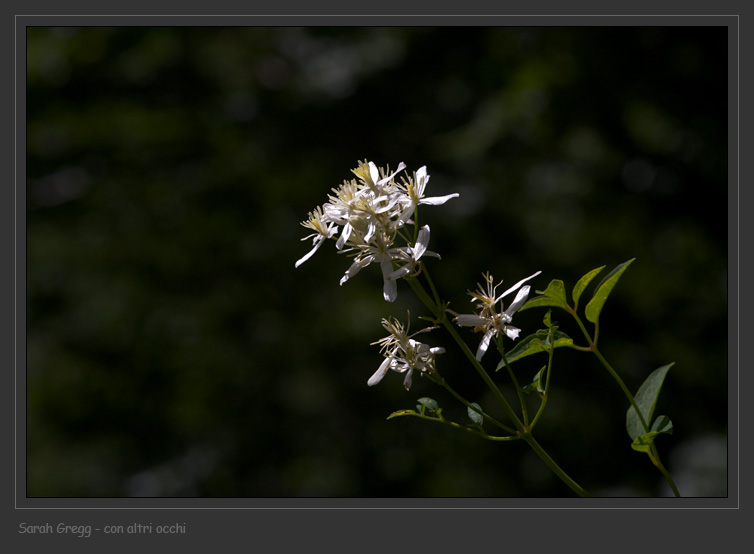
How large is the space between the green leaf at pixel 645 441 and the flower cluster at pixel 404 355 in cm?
36

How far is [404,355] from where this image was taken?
1.47 metres

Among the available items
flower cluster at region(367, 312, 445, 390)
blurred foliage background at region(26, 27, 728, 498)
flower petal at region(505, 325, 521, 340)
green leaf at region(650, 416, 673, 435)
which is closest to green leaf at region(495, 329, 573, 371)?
flower petal at region(505, 325, 521, 340)

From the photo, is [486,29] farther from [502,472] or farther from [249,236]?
[502,472]

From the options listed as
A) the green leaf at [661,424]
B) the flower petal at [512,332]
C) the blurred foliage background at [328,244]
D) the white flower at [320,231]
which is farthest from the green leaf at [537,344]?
the blurred foliage background at [328,244]

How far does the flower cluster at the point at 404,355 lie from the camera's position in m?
1.34

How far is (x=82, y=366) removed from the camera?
5.32 m

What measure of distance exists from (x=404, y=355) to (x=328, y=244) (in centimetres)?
376

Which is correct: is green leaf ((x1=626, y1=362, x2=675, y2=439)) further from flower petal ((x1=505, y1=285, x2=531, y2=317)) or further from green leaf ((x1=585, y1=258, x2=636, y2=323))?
flower petal ((x1=505, y1=285, x2=531, y2=317))

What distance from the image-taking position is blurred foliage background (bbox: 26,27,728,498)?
15.2ft

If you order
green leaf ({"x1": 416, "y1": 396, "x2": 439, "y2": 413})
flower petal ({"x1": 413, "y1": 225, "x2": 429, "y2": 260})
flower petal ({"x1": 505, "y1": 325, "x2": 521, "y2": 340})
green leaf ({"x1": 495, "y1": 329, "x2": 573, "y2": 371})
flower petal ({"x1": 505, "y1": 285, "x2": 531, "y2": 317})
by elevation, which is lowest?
green leaf ({"x1": 416, "y1": 396, "x2": 439, "y2": 413})

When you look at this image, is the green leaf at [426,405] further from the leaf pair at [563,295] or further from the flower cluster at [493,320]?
the leaf pair at [563,295]

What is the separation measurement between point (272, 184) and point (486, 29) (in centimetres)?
190

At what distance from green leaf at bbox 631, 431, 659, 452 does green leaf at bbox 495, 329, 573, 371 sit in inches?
7.3

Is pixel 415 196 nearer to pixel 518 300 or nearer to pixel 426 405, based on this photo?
pixel 518 300
